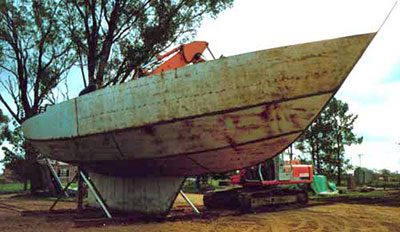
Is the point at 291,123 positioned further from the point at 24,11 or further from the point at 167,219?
the point at 24,11

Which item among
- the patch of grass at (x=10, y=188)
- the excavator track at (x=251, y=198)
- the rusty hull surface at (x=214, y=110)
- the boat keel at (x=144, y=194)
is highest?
the rusty hull surface at (x=214, y=110)

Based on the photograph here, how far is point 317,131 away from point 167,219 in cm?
2843

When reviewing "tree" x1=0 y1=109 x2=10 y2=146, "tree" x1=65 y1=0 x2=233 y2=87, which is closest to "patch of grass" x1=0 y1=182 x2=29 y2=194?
"tree" x1=0 y1=109 x2=10 y2=146

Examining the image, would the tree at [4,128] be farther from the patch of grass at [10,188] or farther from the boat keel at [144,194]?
the boat keel at [144,194]

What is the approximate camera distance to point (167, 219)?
24.3 feet

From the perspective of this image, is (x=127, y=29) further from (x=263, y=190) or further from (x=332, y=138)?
(x=332, y=138)

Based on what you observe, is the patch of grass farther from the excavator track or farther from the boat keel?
the boat keel

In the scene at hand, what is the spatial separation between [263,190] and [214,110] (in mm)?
6253

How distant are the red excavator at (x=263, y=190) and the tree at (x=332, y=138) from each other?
21877mm

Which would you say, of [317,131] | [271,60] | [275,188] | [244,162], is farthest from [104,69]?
[317,131]

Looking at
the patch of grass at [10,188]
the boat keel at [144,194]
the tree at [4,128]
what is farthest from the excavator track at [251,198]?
the tree at [4,128]

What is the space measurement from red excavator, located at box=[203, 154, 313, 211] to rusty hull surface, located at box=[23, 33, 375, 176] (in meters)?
3.53

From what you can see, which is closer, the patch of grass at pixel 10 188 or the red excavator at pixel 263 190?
the red excavator at pixel 263 190

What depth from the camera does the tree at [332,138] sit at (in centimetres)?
3272
